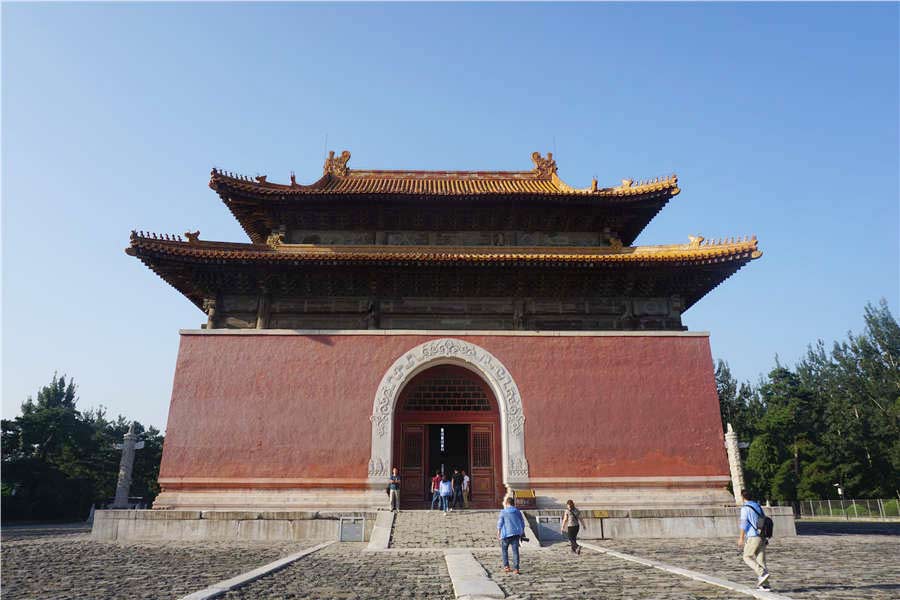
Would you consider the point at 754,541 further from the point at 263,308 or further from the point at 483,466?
the point at 263,308

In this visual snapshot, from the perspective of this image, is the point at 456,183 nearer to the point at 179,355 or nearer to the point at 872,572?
the point at 179,355

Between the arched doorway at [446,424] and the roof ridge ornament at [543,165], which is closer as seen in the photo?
the arched doorway at [446,424]

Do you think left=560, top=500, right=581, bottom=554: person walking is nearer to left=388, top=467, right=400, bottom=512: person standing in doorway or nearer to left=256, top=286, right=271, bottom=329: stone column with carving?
left=388, top=467, right=400, bottom=512: person standing in doorway

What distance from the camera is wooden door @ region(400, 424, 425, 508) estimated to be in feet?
43.5

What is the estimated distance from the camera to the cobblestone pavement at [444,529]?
965cm

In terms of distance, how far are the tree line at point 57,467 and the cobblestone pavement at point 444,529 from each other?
2454cm

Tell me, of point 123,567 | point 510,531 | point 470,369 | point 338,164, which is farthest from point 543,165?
point 123,567

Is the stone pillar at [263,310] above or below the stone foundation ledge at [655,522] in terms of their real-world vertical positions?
above

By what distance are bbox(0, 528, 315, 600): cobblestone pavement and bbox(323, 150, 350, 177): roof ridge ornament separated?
12.3 m

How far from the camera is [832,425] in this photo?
1345 inches

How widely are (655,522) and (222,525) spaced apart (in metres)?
8.70

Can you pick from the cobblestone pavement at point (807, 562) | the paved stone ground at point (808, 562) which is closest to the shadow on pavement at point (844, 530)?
the paved stone ground at point (808, 562)

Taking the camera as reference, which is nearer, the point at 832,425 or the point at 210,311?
the point at 210,311

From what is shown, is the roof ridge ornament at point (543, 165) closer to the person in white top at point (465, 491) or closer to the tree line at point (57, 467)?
the person in white top at point (465, 491)
